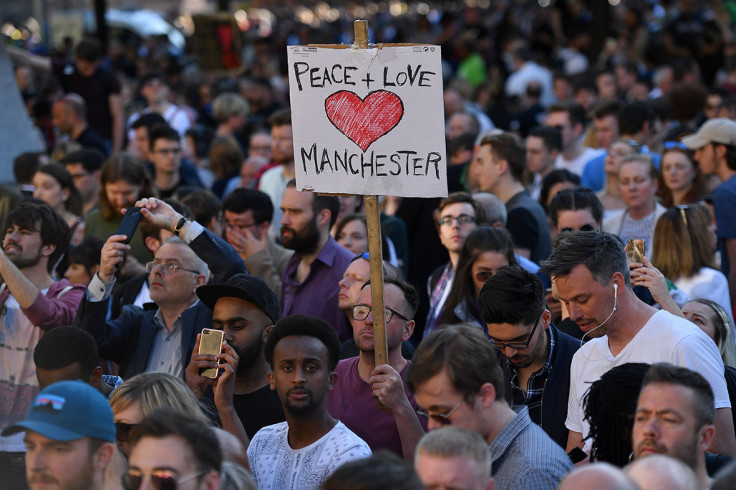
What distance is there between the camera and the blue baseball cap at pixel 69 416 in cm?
374

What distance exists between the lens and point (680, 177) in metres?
8.22

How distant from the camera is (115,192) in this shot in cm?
826

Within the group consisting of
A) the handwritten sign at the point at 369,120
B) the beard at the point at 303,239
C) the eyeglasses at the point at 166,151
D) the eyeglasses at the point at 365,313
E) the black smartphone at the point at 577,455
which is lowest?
the black smartphone at the point at 577,455

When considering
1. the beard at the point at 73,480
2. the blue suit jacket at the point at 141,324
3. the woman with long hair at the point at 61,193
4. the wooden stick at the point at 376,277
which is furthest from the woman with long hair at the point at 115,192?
the beard at the point at 73,480

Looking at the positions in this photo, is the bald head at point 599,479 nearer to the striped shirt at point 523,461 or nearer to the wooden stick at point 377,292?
the striped shirt at point 523,461

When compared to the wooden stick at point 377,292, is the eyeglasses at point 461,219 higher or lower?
higher

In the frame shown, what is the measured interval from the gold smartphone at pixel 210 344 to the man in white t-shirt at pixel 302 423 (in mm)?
327

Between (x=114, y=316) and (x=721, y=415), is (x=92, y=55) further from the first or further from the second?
(x=721, y=415)

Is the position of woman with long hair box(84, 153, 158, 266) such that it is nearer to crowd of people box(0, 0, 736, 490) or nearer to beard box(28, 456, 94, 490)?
crowd of people box(0, 0, 736, 490)

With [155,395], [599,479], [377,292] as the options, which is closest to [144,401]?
[155,395]

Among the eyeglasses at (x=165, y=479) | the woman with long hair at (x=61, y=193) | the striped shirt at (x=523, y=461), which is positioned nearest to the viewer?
the eyeglasses at (x=165, y=479)

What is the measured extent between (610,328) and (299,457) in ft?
4.53

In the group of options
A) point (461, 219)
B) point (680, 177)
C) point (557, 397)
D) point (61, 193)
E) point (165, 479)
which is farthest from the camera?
point (61, 193)

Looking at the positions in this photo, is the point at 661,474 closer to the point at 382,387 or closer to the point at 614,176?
the point at 382,387
